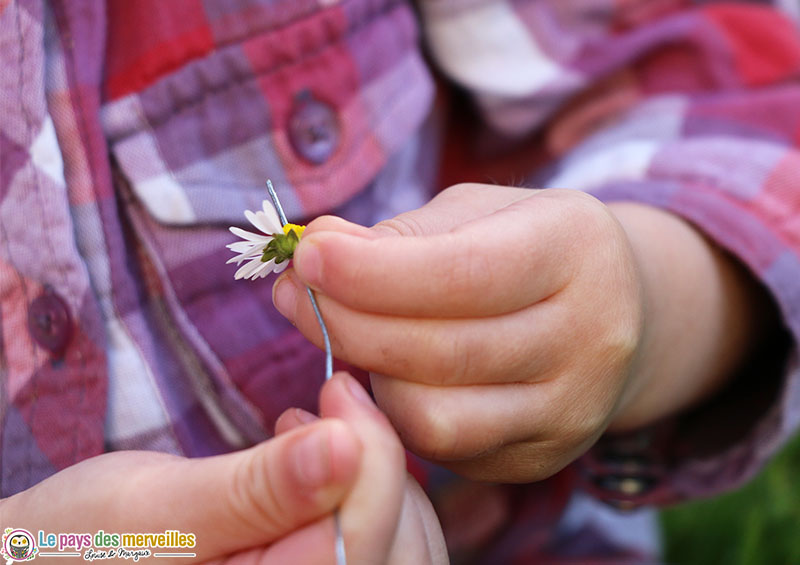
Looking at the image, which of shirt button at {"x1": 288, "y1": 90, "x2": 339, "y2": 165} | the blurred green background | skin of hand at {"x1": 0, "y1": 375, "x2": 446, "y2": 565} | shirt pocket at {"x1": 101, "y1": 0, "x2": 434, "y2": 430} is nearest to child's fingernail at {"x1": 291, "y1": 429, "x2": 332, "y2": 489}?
skin of hand at {"x1": 0, "y1": 375, "x2": 446, "y2": 565}

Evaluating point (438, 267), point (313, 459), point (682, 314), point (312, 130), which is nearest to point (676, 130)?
point (682, 314)

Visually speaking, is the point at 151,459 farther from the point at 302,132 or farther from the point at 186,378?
the point at 302,132

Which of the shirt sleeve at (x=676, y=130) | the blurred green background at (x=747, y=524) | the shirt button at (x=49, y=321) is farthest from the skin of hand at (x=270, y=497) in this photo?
the blurred green background at (x=747, y=524)

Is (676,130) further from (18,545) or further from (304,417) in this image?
(18,545)

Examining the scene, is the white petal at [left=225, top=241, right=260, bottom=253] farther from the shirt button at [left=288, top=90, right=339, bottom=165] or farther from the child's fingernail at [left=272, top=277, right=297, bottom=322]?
the shirt button at [left=288, top=90, right=339, bottom=165]

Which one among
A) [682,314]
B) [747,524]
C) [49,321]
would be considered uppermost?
[49,321]

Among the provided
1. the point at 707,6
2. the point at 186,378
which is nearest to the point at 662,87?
the point at 707,6

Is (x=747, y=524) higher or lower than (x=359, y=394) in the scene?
lower
